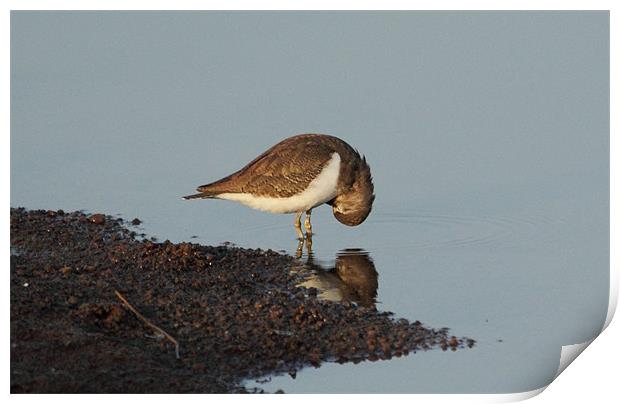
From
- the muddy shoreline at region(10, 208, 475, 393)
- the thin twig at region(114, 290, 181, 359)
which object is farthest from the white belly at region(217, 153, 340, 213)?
the thin twig at region(114, 290, 181, 359)

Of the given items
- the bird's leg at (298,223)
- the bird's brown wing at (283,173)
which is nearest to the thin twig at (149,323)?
the bird's brown wing at (283,173)

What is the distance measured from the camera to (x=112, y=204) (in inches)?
455

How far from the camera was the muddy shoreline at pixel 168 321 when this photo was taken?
707 cm

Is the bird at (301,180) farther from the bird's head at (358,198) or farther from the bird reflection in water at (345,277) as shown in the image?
the bird reflection in water at (345,277)

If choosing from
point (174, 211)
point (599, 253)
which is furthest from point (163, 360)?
point (174, 211)

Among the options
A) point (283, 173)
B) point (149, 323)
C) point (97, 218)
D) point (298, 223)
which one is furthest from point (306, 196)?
point (149, 323)

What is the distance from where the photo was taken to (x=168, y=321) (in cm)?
801

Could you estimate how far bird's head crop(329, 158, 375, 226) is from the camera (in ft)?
36.8

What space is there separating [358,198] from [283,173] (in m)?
0.85

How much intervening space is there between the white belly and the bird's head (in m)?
0.20

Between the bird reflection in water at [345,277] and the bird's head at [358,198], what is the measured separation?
2.07 feet

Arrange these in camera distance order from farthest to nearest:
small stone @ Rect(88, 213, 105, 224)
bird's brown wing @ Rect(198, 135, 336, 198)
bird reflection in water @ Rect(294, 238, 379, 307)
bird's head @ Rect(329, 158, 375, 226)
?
1. bird's head @ Rect(329, 158, 375, 226)
2. bird's brown wing @ Rect(198, 135, 336, 198)
3. small stone @ Rect(88, 213, 105, 224)
4. bird reflection in water @ Rect(294, 238, 379, 307)

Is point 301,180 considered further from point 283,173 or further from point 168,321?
point 168,321

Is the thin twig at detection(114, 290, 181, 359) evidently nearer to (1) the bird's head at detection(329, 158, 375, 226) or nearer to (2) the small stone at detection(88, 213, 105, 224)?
(2) the small stone at detection(88, 213, 105, 224)
